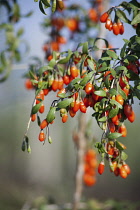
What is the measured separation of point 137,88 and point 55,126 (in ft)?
17.2

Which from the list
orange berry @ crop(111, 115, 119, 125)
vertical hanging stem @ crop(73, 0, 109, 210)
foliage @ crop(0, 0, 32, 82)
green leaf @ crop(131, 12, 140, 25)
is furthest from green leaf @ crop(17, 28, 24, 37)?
orange berry @ crop(111, 115, 119, 125)

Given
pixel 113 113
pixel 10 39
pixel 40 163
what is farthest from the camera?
pixel 40 163

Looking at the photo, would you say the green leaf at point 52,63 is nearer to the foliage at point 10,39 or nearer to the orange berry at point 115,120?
the orange berry at point 115,120

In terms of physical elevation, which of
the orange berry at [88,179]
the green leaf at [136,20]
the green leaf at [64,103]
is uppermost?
the green leaf at [136,20]

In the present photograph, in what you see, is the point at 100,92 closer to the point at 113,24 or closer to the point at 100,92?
the point at 100,92

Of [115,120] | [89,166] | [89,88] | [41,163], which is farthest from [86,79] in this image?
[41,163]

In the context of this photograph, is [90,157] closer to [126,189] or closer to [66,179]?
[66,179]

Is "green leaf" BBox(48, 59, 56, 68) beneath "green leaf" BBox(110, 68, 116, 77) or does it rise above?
above

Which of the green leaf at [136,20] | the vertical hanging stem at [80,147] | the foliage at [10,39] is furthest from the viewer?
the vertical hanging stem at [80,147]

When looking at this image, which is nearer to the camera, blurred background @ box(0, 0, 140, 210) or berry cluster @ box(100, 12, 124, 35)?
berry cluster @ box(100, 12, 124, 35)

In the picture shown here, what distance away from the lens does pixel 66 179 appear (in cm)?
514

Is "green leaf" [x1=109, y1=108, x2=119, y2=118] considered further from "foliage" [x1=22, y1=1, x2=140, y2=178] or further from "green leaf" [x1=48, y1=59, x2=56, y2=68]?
"green leaf" [x1=48, y1=59, x2=56, y2=68]

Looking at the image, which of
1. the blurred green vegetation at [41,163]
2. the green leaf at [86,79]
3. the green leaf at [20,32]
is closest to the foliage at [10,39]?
the green leaf at [20,32]

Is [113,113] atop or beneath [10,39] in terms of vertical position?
beneath
